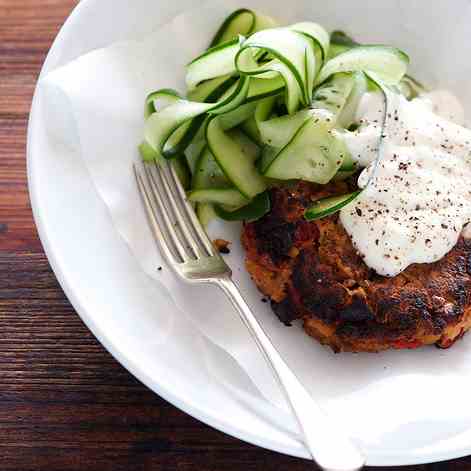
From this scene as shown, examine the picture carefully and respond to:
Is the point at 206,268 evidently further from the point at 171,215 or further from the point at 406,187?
the point at 406,187

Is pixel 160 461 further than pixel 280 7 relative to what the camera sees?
No

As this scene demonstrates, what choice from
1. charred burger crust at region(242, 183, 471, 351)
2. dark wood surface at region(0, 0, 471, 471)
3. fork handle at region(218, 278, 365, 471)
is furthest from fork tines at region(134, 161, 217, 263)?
dark wood surface at region(0, 0, 471, 471)

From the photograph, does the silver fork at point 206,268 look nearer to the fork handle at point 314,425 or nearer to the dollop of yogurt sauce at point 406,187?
the fork handle at point 314,425

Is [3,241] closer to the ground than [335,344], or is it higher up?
closer to the ground

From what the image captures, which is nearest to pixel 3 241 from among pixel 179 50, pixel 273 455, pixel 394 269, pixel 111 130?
pixel 111 130

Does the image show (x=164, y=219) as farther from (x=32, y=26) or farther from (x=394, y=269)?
(x=32, y=26)

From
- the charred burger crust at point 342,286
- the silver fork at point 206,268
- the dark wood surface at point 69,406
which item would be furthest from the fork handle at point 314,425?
the dark wood surface at point 69,406
